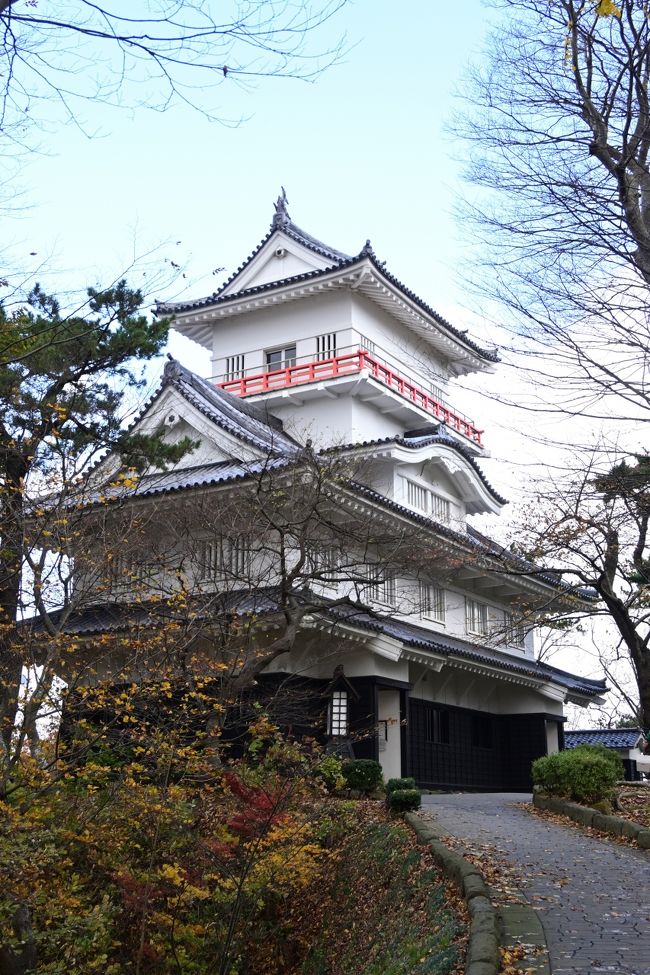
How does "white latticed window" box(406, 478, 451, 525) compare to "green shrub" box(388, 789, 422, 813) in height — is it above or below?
above

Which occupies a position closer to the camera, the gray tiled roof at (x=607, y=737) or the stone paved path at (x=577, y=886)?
the stone paved path at (x=577, y=886)

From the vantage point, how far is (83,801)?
39.1 ft

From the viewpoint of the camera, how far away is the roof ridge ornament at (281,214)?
3381cm

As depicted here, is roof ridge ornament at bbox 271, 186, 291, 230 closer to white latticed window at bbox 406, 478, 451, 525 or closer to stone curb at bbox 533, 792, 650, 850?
white latticed window at bbox 406, 478, 451, 525

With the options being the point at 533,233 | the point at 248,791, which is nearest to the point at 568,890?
the point at 248,791

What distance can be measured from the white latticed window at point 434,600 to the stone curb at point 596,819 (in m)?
8.01

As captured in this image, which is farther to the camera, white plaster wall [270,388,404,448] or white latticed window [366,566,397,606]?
white plaster wall [270,388,404,448]

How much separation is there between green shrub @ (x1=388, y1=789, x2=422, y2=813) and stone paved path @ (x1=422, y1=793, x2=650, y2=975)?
1.77 ft

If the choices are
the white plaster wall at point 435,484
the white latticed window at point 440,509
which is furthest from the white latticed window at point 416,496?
the white latticed window at point 440,509

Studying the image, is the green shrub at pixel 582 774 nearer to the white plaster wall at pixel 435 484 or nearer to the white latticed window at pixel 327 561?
the white latticed window at pixel 327 561

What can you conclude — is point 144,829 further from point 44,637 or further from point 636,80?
point 636,80

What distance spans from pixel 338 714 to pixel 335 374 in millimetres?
11036

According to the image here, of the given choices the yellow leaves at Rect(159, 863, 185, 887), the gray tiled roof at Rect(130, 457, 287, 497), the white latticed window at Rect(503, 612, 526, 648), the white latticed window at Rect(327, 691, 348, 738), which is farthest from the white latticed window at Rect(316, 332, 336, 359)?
the yellow leaves at Rect(159, 863, 185, 887)

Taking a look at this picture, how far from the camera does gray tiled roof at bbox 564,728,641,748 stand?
3581 cm
